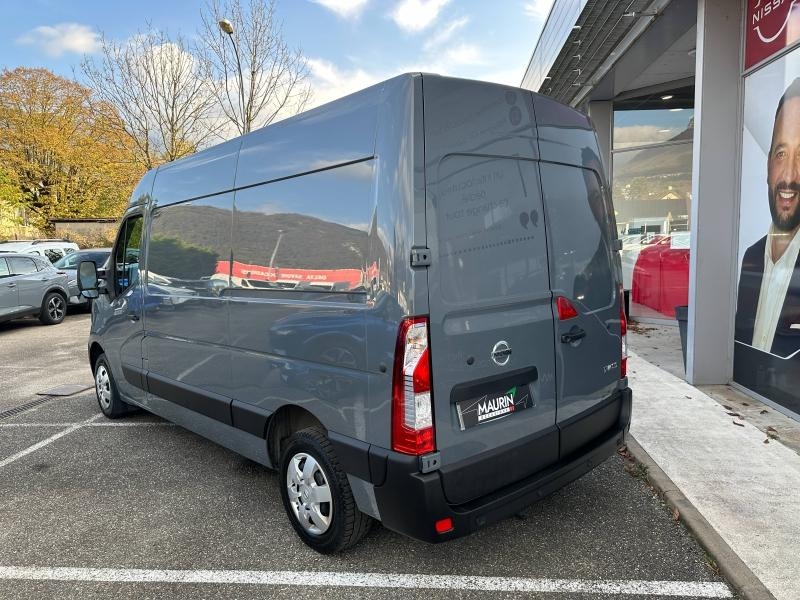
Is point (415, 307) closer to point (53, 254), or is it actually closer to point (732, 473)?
point (732, 473)

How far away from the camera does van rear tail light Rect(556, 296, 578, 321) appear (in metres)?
2.91

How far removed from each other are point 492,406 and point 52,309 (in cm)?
1338

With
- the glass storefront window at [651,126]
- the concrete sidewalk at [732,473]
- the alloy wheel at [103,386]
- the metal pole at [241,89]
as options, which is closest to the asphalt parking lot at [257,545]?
the concrete sidewalk at [732,473]

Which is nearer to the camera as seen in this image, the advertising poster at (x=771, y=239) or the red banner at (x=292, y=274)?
the red banner at (x=292, y=274)

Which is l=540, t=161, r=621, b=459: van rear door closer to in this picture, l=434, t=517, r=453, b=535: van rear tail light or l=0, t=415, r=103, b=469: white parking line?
l=434, t=517, r=453, b=535: van rear tail light

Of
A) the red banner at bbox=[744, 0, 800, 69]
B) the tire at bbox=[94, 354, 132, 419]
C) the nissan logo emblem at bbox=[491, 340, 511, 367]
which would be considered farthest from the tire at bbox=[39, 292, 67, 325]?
the red banner at bbox=[744, 0, 800, 69]

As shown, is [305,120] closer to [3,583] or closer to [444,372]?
[444,372]

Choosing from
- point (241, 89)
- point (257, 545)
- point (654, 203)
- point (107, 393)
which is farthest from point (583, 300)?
point (241, 89)

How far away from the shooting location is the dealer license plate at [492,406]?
250 cm

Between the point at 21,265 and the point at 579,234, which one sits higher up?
the point at 579,234

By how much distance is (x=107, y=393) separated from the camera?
5523 millimetres

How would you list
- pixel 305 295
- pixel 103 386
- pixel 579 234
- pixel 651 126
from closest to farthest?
pixel 305 295 < pixel 579 234 < pixel 103 386 < pixel 651 126

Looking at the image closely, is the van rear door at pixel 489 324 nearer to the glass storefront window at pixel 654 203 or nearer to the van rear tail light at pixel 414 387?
the van rear tail light at pixel 414 387

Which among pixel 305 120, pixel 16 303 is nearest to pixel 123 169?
pixel 16 303
